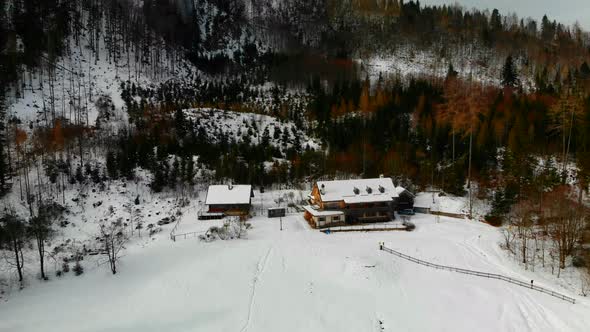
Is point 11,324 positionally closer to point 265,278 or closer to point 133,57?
point 265,278

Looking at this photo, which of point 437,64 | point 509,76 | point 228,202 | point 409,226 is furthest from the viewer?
point 437,64

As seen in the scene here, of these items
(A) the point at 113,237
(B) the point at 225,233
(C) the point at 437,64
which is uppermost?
(C) the point at 437,64

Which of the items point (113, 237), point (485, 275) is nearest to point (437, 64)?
point (485, 275)

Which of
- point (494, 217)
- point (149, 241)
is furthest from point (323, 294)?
point (494, 217)

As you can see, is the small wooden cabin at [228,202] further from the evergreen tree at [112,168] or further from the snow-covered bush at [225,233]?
the evergreen tree at [112,168]

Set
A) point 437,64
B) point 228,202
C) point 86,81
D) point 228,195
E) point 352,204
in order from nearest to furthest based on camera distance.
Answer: point 352,204 < point 228,202 < point 228,195 < point 86,81 < point 437,64

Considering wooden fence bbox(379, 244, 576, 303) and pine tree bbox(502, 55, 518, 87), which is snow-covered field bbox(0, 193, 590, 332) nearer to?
wooden fence bbox(379, 244, 576, 303)

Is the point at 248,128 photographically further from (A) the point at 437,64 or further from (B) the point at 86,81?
(A) the point at 437,64

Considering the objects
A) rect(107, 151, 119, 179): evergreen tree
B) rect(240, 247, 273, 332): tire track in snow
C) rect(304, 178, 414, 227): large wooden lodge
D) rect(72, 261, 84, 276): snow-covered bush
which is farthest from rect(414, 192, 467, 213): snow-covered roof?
rect(107, 151, 119, 179): evergreen tree
